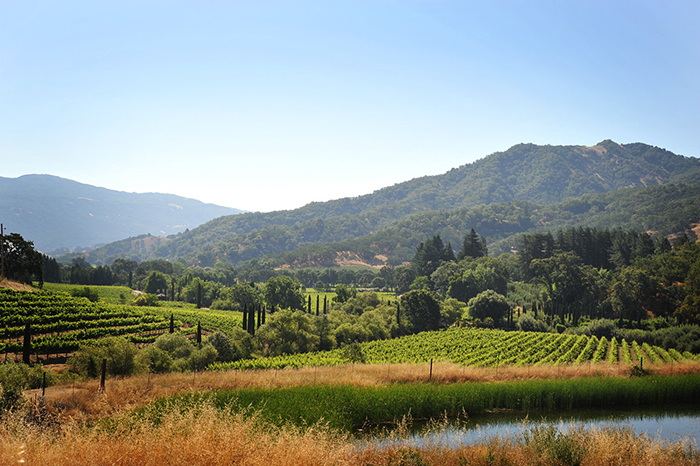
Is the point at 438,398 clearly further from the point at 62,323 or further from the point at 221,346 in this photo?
the point at 62,323

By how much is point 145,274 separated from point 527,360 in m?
143

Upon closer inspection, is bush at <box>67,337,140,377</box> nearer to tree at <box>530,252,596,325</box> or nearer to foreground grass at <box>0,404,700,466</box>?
foreground grass at <box>0,404,700,466</box>

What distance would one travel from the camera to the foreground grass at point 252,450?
977 centimetres

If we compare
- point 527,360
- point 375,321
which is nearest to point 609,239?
point 375,321

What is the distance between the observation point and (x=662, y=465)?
1383 cm

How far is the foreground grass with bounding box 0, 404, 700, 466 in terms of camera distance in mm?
9766

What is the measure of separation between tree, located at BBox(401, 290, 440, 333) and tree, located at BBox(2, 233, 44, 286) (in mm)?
61366

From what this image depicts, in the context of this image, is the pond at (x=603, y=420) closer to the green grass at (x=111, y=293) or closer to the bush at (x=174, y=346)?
the bush at (x=174, y=346)

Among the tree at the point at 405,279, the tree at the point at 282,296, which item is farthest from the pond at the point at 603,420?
the tree at the point at 405,279

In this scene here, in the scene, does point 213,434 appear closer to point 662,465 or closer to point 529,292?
point 662,465

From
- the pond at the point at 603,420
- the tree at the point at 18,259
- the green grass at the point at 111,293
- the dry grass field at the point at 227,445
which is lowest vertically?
the pond at the point at 603,420

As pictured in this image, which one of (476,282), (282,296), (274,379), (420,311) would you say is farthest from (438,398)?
(476,282)

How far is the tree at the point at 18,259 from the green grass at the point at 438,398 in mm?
60091

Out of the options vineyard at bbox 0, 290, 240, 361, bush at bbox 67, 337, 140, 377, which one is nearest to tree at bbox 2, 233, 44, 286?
vineyard at bbox 0, 290, 240, 361
